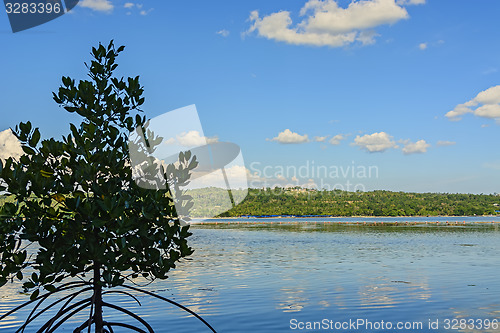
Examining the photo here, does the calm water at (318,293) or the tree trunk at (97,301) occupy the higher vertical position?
the tree trunk at (97,301)

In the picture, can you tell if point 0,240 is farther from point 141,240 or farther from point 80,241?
point 141,240

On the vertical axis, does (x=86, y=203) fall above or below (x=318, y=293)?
above

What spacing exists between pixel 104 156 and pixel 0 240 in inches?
81.1

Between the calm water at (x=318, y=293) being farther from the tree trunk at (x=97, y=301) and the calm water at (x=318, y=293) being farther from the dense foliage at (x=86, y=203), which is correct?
the dense foliage at (x=86, y=203)

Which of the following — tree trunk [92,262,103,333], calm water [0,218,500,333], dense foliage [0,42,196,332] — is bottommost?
calm water [0,218,500,333]

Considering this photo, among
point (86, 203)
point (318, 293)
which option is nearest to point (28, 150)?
point (86, 203)

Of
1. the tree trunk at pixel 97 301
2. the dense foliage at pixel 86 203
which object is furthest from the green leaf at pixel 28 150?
the tree trunk at pixel 97 301

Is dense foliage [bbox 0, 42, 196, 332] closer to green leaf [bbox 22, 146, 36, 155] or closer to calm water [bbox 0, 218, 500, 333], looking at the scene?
green leaf [bbox 22, 146, 36, 155]

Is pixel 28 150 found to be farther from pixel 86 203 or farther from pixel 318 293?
pixel 318 293

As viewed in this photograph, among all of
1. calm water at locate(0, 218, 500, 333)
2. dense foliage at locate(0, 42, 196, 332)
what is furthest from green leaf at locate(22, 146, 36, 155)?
calm water at locate(0, 218, 500, 333)

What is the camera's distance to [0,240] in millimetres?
7977

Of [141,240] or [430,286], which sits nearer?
[141,240]

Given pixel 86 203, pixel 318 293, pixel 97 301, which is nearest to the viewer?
pixel 86 203

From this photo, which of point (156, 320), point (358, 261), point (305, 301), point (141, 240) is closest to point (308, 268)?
point (358, 261)
